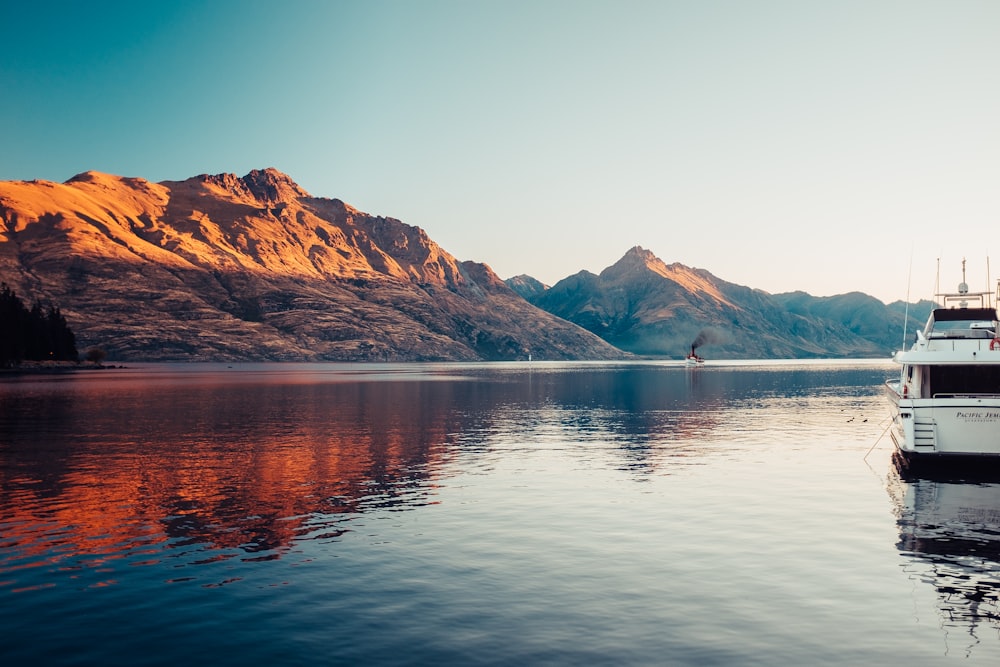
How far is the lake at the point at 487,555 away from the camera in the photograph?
672 inches

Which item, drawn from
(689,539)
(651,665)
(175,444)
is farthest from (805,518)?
(175,444)

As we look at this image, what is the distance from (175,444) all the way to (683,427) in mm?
42428

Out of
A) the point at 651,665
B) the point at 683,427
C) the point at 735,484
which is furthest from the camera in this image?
the point at 683,427

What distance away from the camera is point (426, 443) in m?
57.5

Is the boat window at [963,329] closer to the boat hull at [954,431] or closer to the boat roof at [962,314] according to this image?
the boat roof at [962,314]

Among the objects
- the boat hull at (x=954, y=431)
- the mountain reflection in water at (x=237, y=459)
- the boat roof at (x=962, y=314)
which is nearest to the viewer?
the mountain reflection in water at (x=237, y=459)

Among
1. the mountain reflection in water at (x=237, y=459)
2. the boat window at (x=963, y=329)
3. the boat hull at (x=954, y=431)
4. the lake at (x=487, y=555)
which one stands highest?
the boat window at (x=963, y=329)

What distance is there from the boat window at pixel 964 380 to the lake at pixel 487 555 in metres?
5.91

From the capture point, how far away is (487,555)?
24844 millimetres

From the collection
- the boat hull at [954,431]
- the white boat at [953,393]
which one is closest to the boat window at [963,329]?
the white boat at [953,393]

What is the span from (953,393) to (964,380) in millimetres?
2022

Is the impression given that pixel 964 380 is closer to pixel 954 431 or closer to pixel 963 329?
pixel 954 431

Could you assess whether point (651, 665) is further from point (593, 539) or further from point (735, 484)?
point (735, 484)

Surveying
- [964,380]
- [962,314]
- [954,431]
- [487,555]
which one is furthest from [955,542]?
[962,314]
